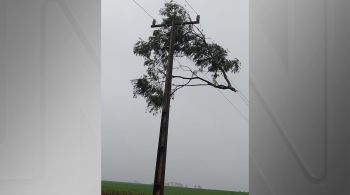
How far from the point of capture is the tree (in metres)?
6.05

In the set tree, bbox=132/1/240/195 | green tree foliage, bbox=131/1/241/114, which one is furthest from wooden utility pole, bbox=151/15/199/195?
green tree foliage, bbox=131/1/241/114

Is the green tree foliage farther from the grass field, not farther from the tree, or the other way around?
the grass field

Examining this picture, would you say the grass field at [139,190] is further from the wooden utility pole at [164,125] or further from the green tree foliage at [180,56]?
the green tree foliage at [180,56]

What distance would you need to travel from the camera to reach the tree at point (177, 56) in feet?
19.9

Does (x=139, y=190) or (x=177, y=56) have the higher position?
(x=177, y=56)

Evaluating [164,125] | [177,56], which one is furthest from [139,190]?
[177,56]

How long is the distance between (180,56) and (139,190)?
85.4 inches

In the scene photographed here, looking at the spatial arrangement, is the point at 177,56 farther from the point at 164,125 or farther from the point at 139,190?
the point at 139,190

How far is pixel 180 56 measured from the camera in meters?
6.15
